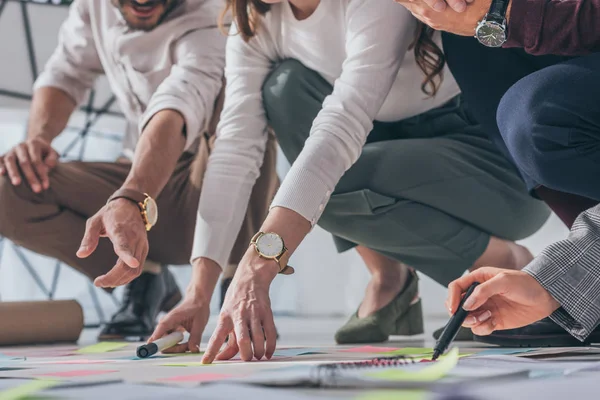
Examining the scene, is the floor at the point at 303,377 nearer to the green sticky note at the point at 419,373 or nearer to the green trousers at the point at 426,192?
the green sticky note at the point at 419,373

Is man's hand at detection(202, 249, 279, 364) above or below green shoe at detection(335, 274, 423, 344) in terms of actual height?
above

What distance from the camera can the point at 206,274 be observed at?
1279mm

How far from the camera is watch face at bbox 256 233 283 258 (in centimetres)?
106

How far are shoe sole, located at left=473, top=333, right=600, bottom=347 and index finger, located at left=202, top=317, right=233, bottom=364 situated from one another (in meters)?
0.44

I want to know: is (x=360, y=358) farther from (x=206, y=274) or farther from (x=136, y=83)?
(x=136, y=83)

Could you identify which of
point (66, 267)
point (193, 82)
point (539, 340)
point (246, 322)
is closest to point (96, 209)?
point (193, 82)

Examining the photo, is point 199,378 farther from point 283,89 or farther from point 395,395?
point 283,89

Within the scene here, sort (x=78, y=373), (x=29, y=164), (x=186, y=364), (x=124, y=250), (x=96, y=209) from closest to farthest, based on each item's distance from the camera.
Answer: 1. (x=78, y=373)
2. (x=186, y=364)
3. (x=124, y=250)
4. (x=29, y=164)
5. (x=96, y=209)

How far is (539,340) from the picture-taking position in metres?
1.17

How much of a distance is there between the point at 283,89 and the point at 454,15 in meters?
0.52

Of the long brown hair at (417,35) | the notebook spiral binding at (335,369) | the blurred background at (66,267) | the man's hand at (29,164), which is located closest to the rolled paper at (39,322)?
the man's hand at (29,164)

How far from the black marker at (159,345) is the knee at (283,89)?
1.59 feet

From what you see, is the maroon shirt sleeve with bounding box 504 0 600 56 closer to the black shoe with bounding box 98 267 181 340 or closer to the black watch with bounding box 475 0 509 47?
the black watch with bounding box 475 0 509 47

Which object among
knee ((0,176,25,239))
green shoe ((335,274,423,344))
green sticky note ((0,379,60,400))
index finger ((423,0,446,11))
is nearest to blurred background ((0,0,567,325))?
knee ((0,176,25,239))
